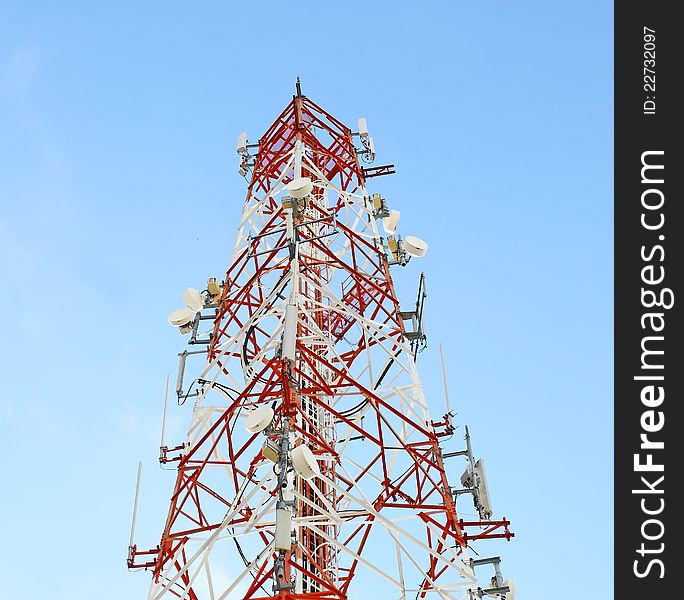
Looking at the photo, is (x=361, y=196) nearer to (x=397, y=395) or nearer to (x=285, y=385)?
(x=397, y=395)

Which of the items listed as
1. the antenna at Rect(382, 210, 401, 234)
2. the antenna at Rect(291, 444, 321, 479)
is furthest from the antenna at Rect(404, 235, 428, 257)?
the antenna at Rect(291, 444, 321, 479)

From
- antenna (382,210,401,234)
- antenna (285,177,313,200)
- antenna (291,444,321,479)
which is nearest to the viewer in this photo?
antenna (291,444,321,479)

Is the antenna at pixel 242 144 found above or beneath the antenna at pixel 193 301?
above

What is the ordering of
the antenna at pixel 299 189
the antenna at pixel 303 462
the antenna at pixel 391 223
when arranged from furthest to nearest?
the antenna at pixel 391 223 < the antenna at pixel 299 189 < the antenna at pixel 303 462

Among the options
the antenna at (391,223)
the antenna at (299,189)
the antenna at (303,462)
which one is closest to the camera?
the antenna at (303,462)

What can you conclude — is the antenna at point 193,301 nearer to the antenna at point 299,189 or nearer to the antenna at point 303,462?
the antenna at point 299,189

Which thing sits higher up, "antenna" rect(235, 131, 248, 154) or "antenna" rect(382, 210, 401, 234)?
"antenna" rect(235, 131, 248, 154)

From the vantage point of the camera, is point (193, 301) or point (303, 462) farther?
point (193, 301)

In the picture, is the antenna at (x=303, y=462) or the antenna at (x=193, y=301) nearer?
the antenna at (x=303, y=462)

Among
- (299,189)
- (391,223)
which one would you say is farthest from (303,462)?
(391,223)

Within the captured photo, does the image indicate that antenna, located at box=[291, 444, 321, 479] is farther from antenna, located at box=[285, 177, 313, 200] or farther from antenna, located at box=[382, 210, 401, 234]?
antenna, located at box=[382, 210, 401, 234]

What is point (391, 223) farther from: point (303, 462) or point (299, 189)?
point (303, 462)

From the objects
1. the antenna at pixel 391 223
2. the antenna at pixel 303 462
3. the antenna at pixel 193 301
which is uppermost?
the antenna at pixel 391 223

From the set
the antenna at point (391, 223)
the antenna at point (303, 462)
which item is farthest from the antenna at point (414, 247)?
the antenna at point (303, 462)
